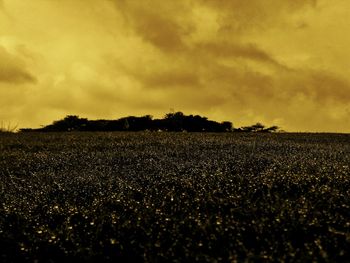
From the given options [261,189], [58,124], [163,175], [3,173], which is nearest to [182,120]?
[58,124]

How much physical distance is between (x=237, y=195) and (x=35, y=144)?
14.0 m

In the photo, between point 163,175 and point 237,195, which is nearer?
point 237,195

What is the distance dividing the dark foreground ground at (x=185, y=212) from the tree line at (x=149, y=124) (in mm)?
18574

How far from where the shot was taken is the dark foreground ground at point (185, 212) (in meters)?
6.24

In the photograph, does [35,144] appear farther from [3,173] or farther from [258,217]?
[258,217]

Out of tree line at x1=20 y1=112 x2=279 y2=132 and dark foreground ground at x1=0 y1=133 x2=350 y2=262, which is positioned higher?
tree line at x1=20 y1=112 x2=279 y2=132

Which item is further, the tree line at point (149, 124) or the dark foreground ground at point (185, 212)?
the tree line at point (149, 124)

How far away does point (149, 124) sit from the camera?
32156 mm

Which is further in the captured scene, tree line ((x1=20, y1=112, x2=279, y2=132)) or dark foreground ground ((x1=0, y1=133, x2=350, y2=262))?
tree line ((x1=20, y1=112, x2=279, y2=132))

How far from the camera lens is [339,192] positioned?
8016 mm

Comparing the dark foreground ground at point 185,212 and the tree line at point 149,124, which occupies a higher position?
the tree line at point 149,124

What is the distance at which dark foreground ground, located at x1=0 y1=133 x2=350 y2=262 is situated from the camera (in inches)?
246

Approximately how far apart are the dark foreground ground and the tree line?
60.9 feet

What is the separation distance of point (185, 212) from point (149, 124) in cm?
2469
